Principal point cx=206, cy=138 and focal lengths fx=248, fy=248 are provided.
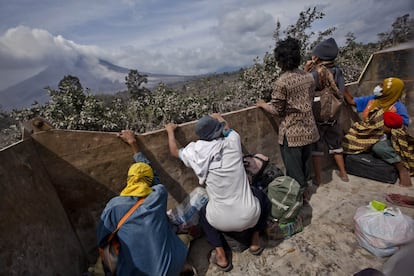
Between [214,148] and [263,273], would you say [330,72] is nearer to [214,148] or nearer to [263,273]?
[214,148]

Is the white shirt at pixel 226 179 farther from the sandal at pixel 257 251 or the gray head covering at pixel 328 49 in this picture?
the gray head covering at pixel 328 49

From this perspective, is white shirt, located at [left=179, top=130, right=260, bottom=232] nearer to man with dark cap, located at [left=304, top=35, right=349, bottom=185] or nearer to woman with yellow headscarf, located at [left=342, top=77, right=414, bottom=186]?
man with dark cap, located at [left=304, top=35, right=349, bottom=185]

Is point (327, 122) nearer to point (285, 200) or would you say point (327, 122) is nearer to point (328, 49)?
point (328, 49)

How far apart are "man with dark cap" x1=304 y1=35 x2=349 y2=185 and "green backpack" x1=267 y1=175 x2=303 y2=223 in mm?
1075

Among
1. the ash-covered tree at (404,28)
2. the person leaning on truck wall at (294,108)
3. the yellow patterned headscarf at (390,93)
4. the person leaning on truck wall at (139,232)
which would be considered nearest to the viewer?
the ash-covered tree at (404,28)

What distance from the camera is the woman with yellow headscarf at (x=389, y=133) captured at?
3.57m

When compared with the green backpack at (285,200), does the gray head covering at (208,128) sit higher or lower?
higher

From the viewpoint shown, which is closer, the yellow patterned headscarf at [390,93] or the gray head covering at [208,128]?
the gray head covering at [208,128]

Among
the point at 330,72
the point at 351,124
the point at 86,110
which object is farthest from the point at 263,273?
the point at 86,110

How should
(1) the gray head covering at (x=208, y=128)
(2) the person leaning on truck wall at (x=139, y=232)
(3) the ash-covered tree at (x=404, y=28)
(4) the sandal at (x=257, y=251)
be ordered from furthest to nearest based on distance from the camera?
(4) the sandal at (x=257, y=251) < (1) the gray head covering at (x=208, y=128) < (2) the person leaning on truck wall at (x=139, y=232) < (3) the ash-covered tree at (x=404, y=28)

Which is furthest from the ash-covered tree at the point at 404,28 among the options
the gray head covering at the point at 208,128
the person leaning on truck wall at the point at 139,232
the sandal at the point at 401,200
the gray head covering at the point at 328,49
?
the sandal at the point at 401,200

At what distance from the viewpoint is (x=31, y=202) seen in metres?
2.07

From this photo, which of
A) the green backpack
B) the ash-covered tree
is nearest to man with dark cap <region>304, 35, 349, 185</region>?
the green backpack

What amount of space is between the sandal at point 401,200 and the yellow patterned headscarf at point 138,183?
10.3 ft
